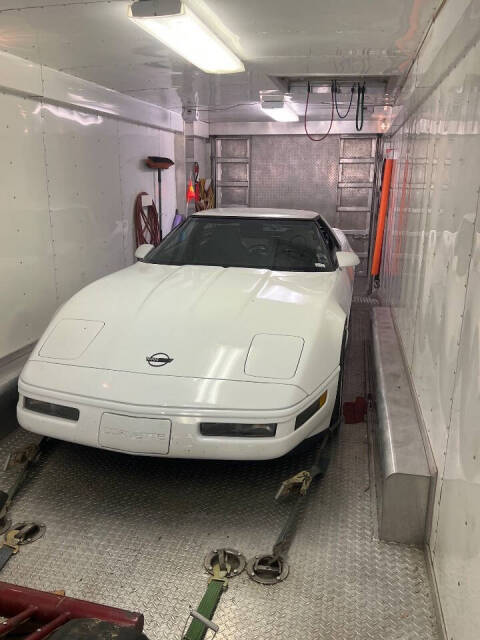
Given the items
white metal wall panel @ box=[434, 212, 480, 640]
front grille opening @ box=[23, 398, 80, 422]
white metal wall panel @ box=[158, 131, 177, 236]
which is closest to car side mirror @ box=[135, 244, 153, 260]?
front grille opening @ box=[23, 398, 80, 422]

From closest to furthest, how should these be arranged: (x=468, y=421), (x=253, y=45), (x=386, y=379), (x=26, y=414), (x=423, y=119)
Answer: (x=468, y=421) < (x=26, y=414) < (x=386, y=379) < (x=423, y=119) < (x=253, y=45)

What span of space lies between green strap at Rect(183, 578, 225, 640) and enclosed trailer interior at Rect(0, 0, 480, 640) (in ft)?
0.08

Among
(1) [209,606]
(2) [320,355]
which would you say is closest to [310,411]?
(2) [320,355]

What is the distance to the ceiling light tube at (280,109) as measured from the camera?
6.26 meters

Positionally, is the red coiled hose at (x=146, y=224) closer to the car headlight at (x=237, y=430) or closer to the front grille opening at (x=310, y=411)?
the front grille opening at (x=310, y=411)

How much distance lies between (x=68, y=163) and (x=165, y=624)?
169 inches

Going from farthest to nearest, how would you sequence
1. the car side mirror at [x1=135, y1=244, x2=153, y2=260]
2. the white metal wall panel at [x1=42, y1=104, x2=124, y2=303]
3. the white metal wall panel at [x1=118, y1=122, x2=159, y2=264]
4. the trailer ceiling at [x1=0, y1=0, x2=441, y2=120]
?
the white metal wall panel at [x1=118, y1=122, x2=159, y2=264]
the white metal wall panel at [x1=42, y1=104, x2=124, y2=303]
the car side mirror at [x1=135, y1=244, x2=153, y2=260]
the trailer ceiling at [x1=0, y1=0, x2=441, y2=120]

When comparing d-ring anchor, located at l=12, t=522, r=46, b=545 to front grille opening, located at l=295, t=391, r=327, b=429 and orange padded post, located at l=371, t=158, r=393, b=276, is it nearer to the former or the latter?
front grille opening, located at l=295, t=391, r=327, b=429

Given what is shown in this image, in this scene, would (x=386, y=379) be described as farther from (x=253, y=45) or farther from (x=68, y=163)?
(x=68, y=163)

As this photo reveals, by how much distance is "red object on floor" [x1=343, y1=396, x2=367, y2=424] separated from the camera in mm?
3748

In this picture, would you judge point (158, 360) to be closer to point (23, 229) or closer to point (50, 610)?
point (50, 610)

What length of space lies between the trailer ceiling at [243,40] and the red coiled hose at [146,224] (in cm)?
163

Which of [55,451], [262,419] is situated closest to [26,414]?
[55,451]

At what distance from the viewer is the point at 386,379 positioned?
135 inches
